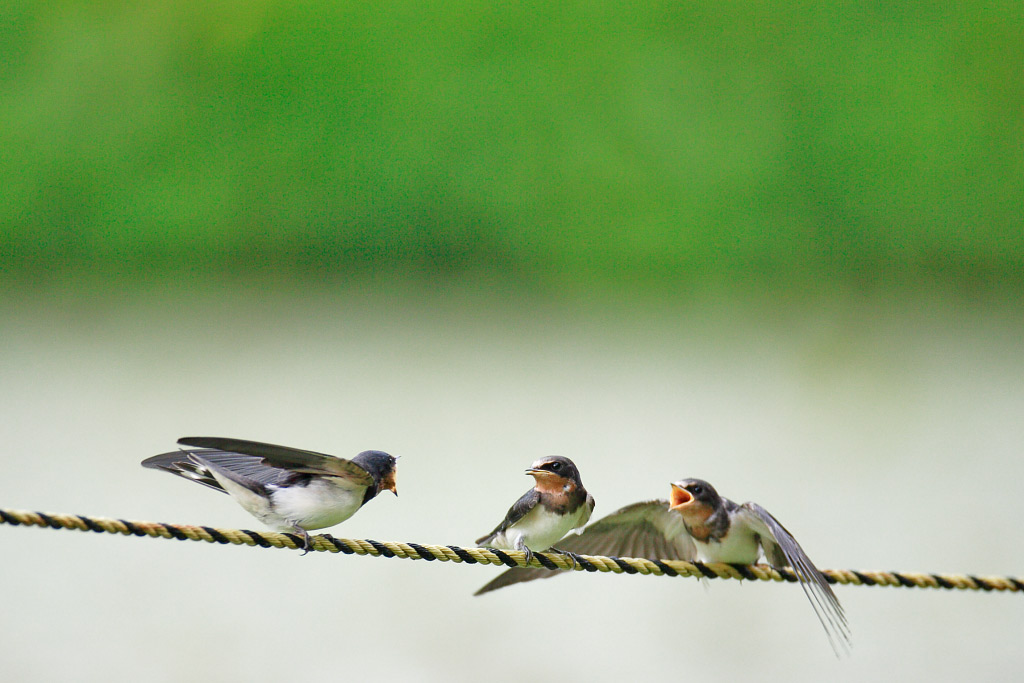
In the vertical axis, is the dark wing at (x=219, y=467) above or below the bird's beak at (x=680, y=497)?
below

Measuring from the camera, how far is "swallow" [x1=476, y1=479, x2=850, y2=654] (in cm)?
148

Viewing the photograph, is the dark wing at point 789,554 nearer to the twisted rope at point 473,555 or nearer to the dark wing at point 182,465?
the twisted rope at point 473,555

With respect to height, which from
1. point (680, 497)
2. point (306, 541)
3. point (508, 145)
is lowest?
point (306, 541)

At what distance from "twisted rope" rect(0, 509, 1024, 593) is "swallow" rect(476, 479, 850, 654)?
0.12 feet

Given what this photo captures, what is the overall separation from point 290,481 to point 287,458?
20cm

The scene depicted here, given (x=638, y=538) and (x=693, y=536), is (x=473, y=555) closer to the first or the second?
(x=693, y=536)

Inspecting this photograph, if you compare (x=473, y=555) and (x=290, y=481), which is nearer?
(x=473, y=555)

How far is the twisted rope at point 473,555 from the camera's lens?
46.9 inches

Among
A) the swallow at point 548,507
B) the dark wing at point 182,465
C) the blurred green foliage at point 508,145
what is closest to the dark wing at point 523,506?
the swallow at point 548,507

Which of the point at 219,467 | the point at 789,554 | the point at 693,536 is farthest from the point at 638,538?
the point at 219,467

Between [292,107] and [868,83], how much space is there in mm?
3126

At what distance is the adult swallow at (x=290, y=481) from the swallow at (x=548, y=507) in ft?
0.70

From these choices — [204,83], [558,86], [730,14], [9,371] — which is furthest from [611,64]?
[9,371]

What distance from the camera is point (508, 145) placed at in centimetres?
587
